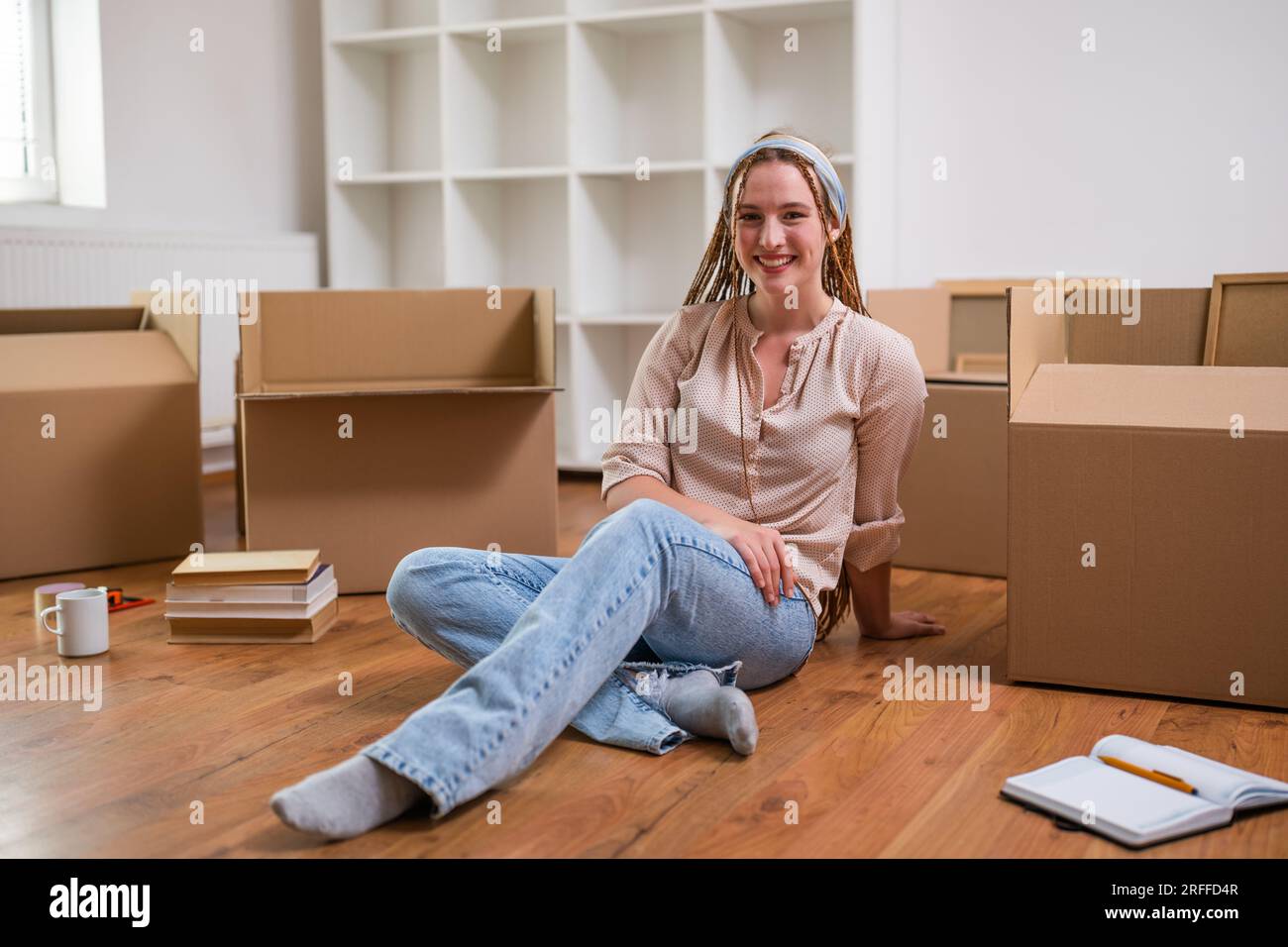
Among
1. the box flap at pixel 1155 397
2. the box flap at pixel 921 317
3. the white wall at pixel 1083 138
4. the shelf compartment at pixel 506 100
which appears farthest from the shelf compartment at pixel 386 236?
the box flap at pixel 1155 397

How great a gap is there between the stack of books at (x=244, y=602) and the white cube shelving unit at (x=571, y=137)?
1767mm

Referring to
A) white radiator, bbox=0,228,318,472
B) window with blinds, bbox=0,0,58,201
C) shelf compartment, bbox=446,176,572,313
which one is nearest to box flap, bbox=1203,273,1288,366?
shelf compartment, bbox=446,176,572,313

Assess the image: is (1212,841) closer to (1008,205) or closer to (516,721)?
(516,721)

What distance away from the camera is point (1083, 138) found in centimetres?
331

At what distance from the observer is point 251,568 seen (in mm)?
2059

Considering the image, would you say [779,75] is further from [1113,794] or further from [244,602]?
[1113,794]

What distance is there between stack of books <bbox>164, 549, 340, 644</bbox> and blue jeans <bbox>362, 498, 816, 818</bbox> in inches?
A: 15.9

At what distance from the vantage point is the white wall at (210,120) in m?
3.54

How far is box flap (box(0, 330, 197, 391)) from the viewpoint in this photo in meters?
2.53

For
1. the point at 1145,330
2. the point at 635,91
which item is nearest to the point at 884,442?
the point at 1145,330

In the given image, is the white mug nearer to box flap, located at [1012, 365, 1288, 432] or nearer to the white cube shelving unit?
box flap, located at [1012, 365, 1288, 432]

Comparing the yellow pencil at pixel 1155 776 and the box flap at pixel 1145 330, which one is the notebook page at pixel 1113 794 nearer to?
the yellow pencil at pixel 1155 776

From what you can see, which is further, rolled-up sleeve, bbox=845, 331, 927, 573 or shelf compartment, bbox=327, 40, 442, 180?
shelf compartment, bbox=327, 40, 442, 180
